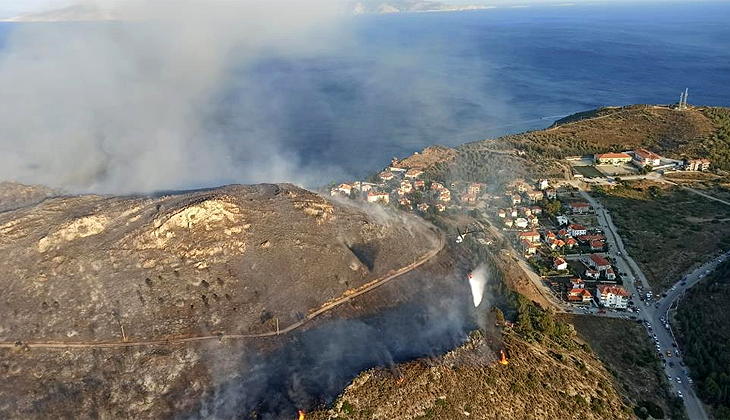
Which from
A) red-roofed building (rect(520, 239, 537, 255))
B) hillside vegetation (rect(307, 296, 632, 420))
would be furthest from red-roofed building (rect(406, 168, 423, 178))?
hillside vegetation (rect(307, 296, 632, 420))

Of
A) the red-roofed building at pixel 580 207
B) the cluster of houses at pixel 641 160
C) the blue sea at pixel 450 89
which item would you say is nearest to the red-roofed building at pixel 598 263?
the red-roofed building at pixel 580 207

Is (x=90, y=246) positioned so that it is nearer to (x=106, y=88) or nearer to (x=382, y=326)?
(x=382, y=326)

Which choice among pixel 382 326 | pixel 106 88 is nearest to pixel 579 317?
pixel 382 326

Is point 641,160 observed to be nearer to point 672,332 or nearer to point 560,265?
point 560,265

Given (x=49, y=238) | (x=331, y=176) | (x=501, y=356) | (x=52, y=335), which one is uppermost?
(x=49, y=238)

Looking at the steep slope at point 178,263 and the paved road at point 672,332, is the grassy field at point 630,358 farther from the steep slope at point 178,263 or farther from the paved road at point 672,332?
the steep slope at point 178,263
